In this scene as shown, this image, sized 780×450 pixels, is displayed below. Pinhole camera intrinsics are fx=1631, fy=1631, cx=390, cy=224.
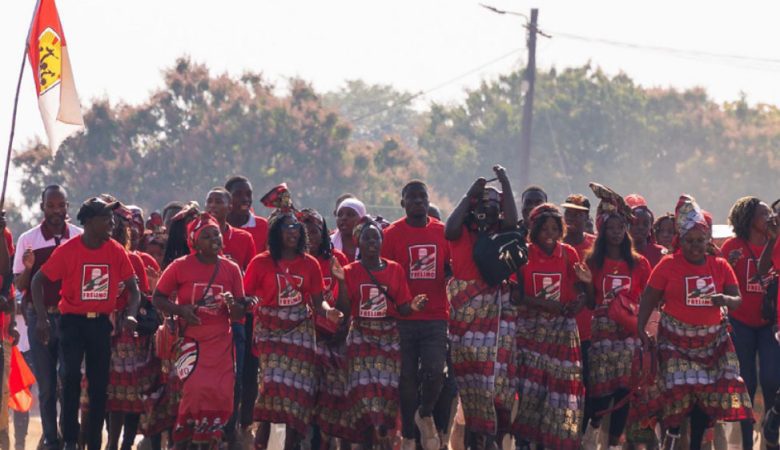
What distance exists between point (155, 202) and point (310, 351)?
3596 cm

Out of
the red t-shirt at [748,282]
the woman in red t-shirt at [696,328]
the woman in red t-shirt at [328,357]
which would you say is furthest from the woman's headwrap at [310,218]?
the red t-shirt at [748,282]

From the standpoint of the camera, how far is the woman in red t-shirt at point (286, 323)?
12.5m

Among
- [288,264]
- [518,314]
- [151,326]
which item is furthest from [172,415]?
[518,314]

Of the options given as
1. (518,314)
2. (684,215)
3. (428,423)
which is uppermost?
(684,215)

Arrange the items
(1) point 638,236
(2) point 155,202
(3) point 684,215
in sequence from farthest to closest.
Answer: (2) point 155,202 < (1) point 638,236 < (3) point 684,215

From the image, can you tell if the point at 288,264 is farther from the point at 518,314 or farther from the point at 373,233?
the point at 518,314

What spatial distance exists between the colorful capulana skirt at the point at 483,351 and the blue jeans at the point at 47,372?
3169 millimetres

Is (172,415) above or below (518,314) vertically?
below

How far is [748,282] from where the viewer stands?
44.2 ft

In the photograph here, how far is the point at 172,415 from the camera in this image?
42.7ft

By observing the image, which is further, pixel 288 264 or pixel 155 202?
pixel 155 202

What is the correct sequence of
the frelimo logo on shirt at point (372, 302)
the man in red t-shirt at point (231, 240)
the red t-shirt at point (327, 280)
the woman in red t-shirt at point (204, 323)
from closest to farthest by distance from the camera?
the woman in red t-shirt at point (204, 323)
the frelimo logo on shirt at point (372, 302)
the red t-shirt at point (327, 280)
the man in red t-shirt at point (231, 240)

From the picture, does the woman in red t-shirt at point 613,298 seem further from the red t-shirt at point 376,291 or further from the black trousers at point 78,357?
the black trousers at point 78,357

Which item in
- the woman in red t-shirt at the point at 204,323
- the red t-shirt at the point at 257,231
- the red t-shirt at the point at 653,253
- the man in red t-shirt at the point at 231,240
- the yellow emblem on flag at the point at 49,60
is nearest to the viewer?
the woman in red t-shirt at the point at 204,323
